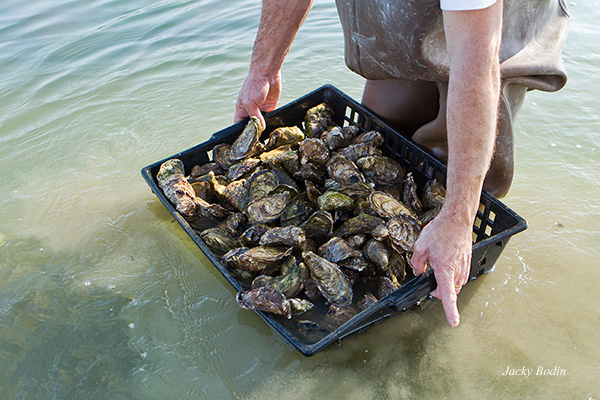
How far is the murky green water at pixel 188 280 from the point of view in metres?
1.93

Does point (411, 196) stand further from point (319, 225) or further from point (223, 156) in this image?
point (223, 156)

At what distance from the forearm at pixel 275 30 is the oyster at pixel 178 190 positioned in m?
0.85

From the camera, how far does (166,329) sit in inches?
84.8

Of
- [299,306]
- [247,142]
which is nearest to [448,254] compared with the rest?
[299,306]

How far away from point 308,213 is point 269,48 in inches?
43.5

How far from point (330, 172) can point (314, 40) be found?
291 centimetres

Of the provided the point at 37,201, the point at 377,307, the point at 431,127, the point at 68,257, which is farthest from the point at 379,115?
the point at 37,201

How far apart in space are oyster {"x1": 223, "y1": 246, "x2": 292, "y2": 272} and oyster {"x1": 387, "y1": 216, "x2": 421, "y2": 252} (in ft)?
1.63

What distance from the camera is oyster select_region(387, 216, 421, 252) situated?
2.13 metres

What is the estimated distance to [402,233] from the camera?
7.03 ft

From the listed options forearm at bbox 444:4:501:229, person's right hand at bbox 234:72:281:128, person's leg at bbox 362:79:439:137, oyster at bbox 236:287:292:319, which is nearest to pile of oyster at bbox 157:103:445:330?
oyster at bbox 236:287:292:319

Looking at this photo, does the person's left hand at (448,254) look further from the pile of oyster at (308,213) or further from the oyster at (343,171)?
the oyster at (343,171)

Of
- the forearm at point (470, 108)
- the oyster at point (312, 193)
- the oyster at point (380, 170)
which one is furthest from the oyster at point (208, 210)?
the forearm at point (470, 108)

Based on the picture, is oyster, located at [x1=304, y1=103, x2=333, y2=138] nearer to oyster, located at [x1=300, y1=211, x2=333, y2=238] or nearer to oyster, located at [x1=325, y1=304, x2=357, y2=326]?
oyster, located at [x1=300, y1=211, x2=333, y2=238]
